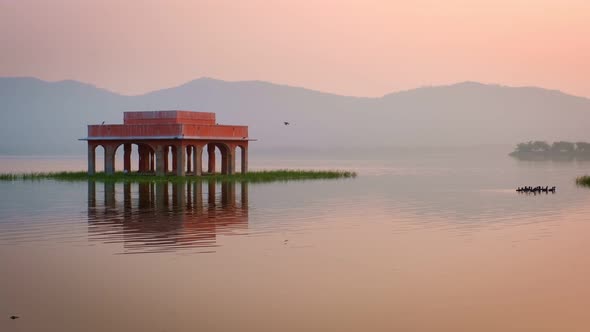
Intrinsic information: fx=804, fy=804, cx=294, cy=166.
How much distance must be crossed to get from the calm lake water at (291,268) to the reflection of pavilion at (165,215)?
0.37 ft

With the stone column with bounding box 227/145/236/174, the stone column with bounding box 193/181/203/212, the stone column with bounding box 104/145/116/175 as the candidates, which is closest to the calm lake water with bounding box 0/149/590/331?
the stone column with bounding box 193/181/203/212

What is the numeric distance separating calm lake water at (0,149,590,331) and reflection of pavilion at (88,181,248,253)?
112 millimetres

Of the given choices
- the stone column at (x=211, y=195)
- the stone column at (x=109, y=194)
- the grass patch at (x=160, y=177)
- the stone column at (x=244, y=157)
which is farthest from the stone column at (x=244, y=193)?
the stone column at (x=244, y=157)

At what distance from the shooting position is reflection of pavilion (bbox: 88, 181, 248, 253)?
27.2 metres

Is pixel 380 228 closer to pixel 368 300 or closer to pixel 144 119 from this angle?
pixel 368 300

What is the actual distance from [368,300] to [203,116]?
182 ft

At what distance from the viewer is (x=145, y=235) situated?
1113 inches

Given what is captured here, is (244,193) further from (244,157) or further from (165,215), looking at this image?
(244,157)

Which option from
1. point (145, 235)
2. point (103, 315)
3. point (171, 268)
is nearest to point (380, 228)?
point (145, 235)

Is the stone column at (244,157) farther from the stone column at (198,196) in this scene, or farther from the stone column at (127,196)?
the stone column at (127,196)

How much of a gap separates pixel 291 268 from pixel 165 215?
15.4m

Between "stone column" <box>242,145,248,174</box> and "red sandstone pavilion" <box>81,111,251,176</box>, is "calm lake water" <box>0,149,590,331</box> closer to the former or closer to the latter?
"red sandstone pavilion" <box>81,111,251,176</box>

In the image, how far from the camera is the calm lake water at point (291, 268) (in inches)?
640

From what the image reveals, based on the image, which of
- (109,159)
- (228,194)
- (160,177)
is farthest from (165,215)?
(109,159)
